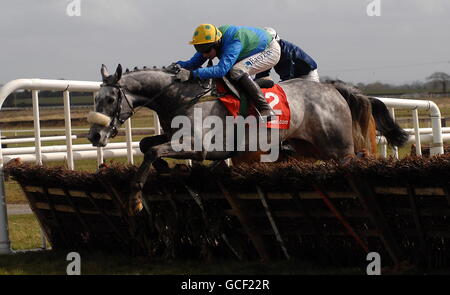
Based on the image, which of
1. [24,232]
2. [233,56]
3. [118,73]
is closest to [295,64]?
[233,56]

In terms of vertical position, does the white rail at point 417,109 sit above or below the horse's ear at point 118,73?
below

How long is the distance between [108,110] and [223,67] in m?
0.96

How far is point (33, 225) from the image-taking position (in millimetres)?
9297

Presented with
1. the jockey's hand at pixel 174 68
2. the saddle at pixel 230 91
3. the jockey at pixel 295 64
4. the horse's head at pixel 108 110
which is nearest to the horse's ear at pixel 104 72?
the horse's head at pixel 108 110

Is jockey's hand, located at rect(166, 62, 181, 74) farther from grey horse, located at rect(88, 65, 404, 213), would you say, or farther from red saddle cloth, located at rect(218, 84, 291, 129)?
red saddle cloth, located at rect(218, 84, 291, 129)

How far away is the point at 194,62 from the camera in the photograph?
670cm

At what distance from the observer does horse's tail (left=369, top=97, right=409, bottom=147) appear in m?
7.85

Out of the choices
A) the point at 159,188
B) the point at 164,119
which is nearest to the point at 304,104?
the point at 164,119

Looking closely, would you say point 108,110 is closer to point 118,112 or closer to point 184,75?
point 118,112

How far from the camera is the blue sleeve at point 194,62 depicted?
264 inches

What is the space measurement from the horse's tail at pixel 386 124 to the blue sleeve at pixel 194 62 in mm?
2019

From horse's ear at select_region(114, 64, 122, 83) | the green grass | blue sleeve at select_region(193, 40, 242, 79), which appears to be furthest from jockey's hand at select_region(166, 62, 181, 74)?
the green grass

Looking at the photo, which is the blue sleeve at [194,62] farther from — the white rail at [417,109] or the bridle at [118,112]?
the white rail at [417,109]
